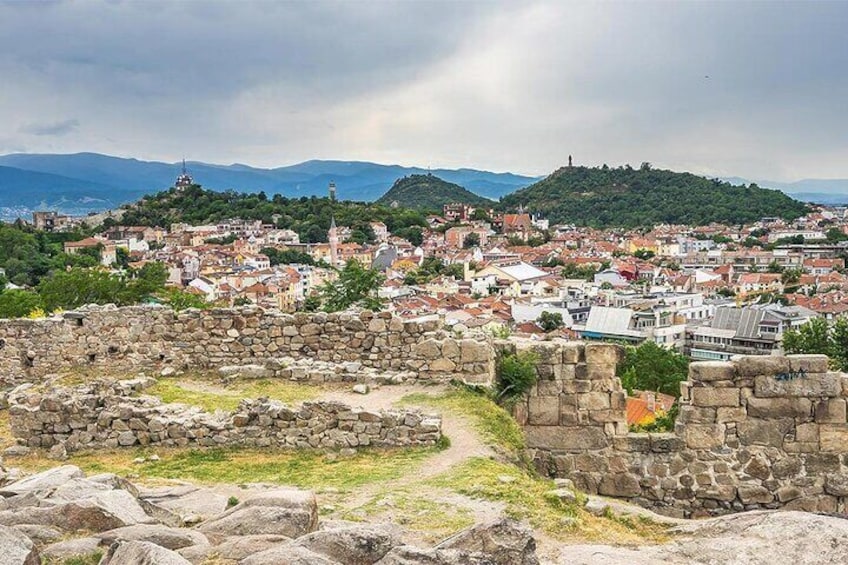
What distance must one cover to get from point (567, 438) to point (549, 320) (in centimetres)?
6714

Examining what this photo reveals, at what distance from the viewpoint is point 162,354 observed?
522 inches

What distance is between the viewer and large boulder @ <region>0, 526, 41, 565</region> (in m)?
4.47

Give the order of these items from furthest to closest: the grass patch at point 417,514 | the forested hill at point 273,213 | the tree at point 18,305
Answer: the forested hill at point 273,213
the tree at point 18,305
the grass patch at point 417,514

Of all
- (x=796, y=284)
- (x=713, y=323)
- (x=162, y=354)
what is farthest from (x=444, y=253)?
(x=162, y=354)

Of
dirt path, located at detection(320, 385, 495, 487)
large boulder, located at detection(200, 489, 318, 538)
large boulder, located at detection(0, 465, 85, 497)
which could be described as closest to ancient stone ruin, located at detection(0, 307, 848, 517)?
dirt path, located at detection(320, 385, 495, 487)

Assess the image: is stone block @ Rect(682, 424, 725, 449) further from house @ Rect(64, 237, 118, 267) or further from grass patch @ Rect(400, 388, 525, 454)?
house @ Rect(64, 237, 118, 267)

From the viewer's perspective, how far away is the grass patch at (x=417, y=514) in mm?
6188

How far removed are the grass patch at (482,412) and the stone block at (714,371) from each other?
229 cm

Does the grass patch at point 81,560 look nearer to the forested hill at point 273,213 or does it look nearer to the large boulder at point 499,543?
the large boulder at point 499,543

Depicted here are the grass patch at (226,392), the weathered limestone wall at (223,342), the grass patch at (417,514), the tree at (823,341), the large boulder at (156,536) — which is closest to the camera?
the large boulder at (156,536)

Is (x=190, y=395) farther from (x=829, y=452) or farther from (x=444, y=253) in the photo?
(x=444, y=253)

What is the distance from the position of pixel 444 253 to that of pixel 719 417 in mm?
139532

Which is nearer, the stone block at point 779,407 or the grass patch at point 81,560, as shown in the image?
the grass patch at point 81,560

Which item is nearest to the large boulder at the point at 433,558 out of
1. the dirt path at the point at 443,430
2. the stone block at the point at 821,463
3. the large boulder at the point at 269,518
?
the large boulder at the point at 269,518
